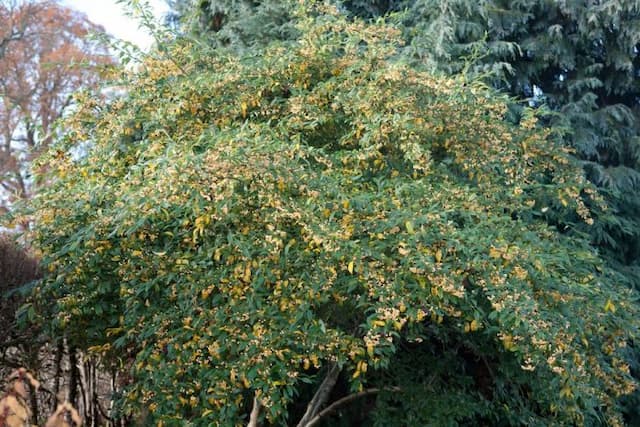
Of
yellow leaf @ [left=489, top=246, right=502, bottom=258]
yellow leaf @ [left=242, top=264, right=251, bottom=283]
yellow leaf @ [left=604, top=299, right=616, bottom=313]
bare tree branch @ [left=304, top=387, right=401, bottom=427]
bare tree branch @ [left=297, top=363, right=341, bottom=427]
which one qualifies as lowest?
bare tree branch @ [left=304, top=387, right=401, bottom=427]

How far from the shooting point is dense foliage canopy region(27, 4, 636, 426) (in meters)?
3.30

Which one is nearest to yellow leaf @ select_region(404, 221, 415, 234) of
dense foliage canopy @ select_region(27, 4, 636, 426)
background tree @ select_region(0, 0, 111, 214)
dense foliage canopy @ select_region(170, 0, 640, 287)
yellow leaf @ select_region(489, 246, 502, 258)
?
dense foliage canopy @ select_region(27, 4, 636, 426)

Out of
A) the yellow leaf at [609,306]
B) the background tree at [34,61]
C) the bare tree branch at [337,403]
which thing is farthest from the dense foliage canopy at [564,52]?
the background tree at [34,61]

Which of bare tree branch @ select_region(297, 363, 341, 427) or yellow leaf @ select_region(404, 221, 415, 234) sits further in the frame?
bare tree branch @ select_region(297, 363, 341, 427)

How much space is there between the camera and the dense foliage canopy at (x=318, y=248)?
A: 330cm

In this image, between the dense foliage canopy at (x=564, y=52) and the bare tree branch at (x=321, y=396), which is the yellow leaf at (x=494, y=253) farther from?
the dense foliage canopy at (x=564, y=52)

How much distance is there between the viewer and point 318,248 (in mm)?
3342

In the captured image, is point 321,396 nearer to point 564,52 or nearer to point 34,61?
point 564,52

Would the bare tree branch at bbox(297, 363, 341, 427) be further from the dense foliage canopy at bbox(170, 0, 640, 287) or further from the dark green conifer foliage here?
the dense foliage canopy at bbox(170, 0, 640, 287)

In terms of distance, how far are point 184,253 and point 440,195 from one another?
4.07ft

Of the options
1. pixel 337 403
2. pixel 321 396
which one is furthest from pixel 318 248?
pixel 337 403

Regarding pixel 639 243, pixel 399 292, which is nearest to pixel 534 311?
pixel 399 292

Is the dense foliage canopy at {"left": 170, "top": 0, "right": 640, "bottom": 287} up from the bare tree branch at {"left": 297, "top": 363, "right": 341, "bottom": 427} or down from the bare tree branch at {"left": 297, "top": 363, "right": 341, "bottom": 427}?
up

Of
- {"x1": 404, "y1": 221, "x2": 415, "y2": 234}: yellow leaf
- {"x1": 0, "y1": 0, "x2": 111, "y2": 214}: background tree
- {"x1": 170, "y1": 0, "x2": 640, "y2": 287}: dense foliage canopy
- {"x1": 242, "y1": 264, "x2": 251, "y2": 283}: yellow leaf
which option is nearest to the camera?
{"x1": 404, "y1": 221, "x2": 415, "y2": 234}: yellow leaf
